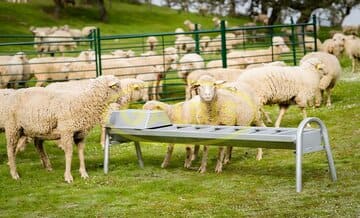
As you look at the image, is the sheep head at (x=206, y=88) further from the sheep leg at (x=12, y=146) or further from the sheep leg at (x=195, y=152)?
the sheep leg at (x=12, y=146)

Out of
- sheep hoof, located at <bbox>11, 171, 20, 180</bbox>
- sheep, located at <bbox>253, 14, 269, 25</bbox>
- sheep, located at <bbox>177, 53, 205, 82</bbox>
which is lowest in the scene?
sheep hoof, located at <bbox>11, 171, 20, 180</bbox>

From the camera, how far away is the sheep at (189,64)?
19484 mm

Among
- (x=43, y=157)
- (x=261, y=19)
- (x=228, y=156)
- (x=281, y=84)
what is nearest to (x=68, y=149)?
(x=43, y=157)

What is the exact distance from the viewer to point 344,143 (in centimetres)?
1190

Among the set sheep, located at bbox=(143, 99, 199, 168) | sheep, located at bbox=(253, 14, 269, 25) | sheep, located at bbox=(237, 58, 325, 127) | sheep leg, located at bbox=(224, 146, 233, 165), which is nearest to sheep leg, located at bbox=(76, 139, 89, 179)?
sheep, located at bbox=(143, 99, 199, 168)

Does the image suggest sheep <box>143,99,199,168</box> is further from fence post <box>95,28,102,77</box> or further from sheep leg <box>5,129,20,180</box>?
fence post <box>95,28,102,77</box>

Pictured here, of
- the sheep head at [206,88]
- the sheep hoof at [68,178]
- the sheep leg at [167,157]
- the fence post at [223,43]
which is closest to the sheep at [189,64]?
the fence post at [223,43]

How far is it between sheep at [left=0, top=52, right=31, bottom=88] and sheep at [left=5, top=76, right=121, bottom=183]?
9061 millimetres

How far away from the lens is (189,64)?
19.6 m

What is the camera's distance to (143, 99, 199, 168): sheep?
35.7 feet

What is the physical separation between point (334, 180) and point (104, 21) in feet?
131

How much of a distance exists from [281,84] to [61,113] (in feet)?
14.7

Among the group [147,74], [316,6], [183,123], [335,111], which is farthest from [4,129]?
[316,6]

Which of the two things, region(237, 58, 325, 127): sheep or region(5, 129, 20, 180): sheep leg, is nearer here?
region(5, 129, 20, 180): sheep leg
